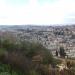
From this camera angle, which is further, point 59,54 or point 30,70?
point 59,54

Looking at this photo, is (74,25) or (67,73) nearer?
(67,73)

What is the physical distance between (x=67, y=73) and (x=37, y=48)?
3330 mm

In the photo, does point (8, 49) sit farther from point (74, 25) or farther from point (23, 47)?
point (74, 25)

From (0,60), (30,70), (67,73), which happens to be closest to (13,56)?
(0,60)

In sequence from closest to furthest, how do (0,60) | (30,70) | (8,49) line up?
(30,70) < (0,60) < (8,49)

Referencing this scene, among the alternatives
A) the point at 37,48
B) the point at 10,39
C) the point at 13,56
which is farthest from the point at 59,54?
the point at 13,56

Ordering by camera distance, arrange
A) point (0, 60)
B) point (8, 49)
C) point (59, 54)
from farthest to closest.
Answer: point (59, 54), point (8, 49), point (0, 60)

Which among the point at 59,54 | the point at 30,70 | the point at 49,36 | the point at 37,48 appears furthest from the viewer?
the point at 49,36

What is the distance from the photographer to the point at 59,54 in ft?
53.7

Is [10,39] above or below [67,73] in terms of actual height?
above

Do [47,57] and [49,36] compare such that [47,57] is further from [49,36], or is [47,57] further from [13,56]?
[49,36]

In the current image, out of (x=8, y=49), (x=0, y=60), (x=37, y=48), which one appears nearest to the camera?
(x=0, y=60)

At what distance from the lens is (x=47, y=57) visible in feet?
43.3

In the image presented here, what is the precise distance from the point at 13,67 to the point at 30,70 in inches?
27.0
